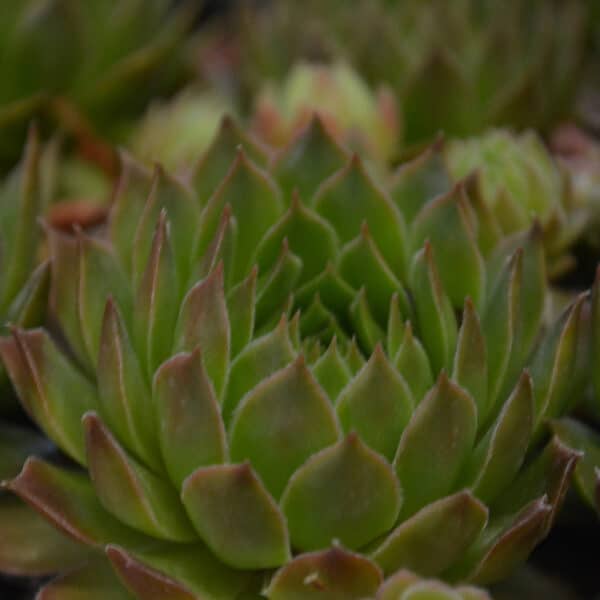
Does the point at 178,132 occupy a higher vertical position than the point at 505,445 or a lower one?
higher

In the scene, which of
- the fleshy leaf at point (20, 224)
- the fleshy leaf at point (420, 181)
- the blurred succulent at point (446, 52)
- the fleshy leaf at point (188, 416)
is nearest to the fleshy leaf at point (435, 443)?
the fleshy leaf at point (188, 416)

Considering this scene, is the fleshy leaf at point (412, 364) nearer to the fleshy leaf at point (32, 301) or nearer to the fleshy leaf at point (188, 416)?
the fleshy leaf at point (188, 416)

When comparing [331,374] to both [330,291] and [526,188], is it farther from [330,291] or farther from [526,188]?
[526,188]

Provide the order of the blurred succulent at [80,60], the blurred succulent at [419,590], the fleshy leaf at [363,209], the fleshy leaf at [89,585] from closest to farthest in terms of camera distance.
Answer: the blurred succulent at [419,590], the fleshy leaf at [89,585], the fleshy leaf at [363,209], the blurred succulent at [80,60]

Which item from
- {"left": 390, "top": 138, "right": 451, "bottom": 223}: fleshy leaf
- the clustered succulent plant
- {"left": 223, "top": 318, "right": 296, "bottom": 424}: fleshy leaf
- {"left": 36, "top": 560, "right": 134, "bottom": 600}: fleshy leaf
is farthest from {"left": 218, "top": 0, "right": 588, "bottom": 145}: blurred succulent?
{"left": 36, "top": 560, "right": 134, "bottom": 600}: fleshy leaf

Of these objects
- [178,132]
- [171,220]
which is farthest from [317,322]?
[178,132]
